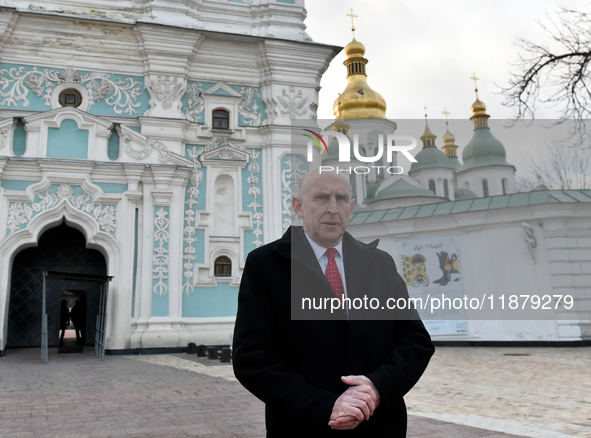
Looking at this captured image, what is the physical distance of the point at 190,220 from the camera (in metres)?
13.9

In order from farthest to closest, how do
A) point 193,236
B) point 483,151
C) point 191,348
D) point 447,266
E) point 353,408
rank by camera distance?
1. point 483,151
2. point 193,236
3. point 447,266
4. point 191,348
5. point 353,408

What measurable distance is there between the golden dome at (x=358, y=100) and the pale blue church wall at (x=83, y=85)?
2699cm

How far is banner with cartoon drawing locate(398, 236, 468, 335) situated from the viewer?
44.1 ft

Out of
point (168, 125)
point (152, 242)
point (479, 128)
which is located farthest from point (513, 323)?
point (479, 128)

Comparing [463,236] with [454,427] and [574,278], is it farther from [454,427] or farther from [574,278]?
[454,427]

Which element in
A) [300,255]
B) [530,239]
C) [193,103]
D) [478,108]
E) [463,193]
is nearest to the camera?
[300,255]

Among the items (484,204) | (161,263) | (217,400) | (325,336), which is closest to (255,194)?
(161,263)

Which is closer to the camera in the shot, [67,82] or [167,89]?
[67,82]

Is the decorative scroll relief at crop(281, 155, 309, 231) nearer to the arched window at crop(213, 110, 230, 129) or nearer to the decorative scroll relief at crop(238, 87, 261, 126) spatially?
the decorative scroll relief at crop(238, 87, 261, 126)

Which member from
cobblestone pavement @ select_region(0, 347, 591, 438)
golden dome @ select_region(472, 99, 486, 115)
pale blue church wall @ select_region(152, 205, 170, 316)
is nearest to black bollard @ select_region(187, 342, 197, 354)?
pale blue church wall @ select_region(152, 205, 170, 316)

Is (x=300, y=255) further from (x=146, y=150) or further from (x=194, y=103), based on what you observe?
(x=194, y=103)

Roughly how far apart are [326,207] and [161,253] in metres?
11.5

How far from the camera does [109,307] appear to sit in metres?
12.7

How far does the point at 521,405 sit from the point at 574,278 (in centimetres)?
805
